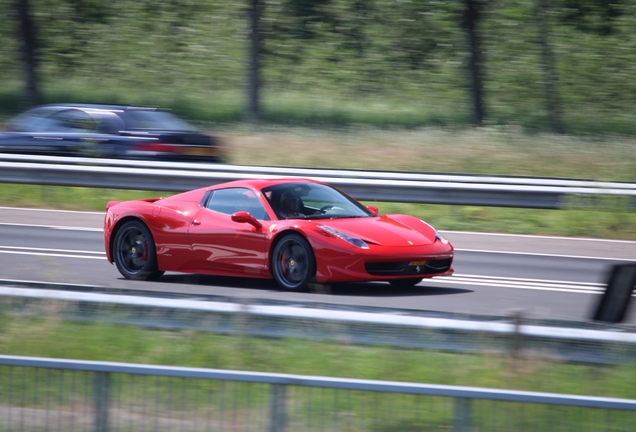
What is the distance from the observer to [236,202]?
1007cm

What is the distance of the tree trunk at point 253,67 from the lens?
2991 cm

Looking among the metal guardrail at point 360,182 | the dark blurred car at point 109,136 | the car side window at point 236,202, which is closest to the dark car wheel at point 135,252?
the car side window at point 236,202

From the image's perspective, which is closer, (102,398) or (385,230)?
(102,398)

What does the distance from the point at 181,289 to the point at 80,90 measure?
2817cm

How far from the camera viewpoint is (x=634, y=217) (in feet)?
48.3

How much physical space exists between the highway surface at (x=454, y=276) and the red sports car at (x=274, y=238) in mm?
233

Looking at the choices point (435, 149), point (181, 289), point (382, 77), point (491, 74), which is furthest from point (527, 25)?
point (181, 289)

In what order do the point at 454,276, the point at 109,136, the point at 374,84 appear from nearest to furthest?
the point at 454,276 < the point at 109,136 < the point at 374,84

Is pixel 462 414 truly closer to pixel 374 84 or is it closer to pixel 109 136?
pixel 109 136

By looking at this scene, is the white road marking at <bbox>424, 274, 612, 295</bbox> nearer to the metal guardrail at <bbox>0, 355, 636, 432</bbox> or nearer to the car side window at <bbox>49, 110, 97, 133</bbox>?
the metal guardrail at <bbox>0, 355, 636, 432</bbox>

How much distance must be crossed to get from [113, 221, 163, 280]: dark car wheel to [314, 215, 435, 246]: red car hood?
2.07 metres

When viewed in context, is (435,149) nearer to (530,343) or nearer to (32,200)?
(32,200)

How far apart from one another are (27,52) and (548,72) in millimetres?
17970

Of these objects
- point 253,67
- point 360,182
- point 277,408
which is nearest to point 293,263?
point 277,408
